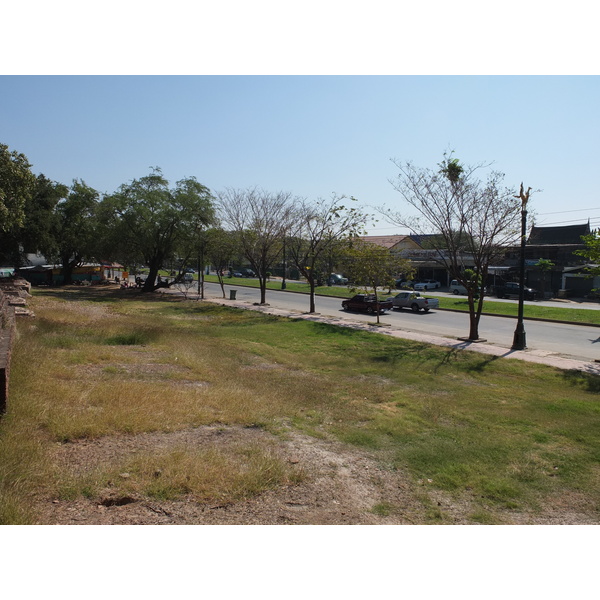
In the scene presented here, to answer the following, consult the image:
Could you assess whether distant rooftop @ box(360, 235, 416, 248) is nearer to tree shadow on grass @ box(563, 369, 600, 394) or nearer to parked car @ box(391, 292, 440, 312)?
parked car @ box(391, 292, 440, 312)

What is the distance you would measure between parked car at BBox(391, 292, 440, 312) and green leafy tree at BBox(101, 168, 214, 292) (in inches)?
635

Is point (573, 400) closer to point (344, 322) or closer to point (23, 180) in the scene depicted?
point (344, 322)

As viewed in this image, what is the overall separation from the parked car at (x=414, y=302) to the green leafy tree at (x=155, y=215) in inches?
635

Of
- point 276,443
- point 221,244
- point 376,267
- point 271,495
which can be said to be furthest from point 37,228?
point 271,495

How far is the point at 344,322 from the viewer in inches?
1024

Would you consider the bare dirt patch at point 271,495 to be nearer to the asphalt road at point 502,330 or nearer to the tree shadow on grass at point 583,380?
the tree shadow on grass at point 583,380

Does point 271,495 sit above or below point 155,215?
below

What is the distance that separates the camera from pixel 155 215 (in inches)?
1499

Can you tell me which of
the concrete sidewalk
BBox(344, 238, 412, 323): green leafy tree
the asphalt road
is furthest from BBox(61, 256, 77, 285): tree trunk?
the concrete sidewalk

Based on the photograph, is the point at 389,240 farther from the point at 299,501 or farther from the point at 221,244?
the point at 299,501

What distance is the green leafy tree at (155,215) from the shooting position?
38000mm

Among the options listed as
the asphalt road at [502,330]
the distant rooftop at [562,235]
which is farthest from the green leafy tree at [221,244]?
the distant rooftop at [562,235]

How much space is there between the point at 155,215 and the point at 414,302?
20.4 meters

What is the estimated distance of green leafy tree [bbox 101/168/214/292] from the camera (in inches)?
1496
